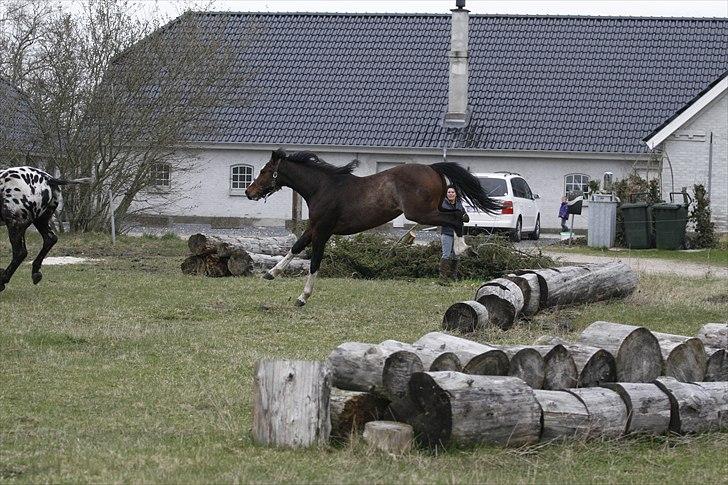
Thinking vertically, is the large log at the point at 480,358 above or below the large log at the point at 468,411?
above

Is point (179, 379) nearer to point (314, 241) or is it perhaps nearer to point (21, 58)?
point (314, 241)

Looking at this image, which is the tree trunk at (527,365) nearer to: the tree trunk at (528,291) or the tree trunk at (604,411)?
the tree trunk at (604,411)

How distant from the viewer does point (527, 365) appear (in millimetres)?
9133

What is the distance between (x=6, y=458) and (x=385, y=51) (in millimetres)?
35603

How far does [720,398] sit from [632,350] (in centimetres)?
80

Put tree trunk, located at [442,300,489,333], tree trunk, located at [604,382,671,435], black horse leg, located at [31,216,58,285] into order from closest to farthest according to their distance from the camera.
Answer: tree trunk, located at [604,382,671,435]
tree trunk, located at [442,300,489,333]
black horse leg, located at [31,216,58,285]

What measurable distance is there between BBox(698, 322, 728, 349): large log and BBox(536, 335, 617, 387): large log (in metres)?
1.95

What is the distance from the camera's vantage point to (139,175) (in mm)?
28406

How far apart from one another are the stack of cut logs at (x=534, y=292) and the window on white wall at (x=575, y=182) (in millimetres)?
20860

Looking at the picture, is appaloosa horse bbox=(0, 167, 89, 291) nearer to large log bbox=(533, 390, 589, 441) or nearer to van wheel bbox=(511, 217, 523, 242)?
large log bbox=(533, 390, 589, 441)

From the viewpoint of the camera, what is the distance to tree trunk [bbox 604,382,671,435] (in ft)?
28.6

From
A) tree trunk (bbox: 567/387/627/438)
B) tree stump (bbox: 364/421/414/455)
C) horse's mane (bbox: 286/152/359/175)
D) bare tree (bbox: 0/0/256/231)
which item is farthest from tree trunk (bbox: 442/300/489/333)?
bare tree (bbox: 0/0/256/231)

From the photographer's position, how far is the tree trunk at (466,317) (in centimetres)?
1382

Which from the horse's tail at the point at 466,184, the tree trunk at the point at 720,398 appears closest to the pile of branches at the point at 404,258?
the horse's tail at the point at 466,184
